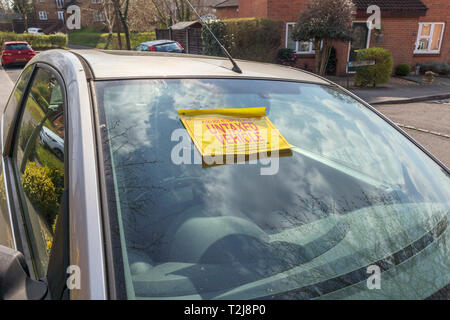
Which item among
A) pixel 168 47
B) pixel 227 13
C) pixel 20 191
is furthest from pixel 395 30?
pixel 20 191

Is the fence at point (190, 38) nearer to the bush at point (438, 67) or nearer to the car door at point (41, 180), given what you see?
the bush at point (438, 67)

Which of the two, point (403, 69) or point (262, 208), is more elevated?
point (262, 208)

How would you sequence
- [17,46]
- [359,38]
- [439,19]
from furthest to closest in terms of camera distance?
[17,46] → [439,19] → [359,38]

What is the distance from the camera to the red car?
18.5m

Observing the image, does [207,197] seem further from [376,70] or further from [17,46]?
[17,46]

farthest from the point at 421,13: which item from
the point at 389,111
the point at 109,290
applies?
the point at 109,290

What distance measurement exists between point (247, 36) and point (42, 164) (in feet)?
43.4

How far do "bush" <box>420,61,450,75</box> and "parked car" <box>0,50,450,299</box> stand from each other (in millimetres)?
17000

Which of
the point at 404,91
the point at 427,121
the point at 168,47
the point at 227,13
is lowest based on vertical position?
the point at 427,121

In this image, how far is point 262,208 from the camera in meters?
1.30

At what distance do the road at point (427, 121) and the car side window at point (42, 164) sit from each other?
17.6 feet

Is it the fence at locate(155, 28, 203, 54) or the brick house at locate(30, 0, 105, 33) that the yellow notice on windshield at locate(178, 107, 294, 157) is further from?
the brick house at locate(30, 0, 105, 33)
